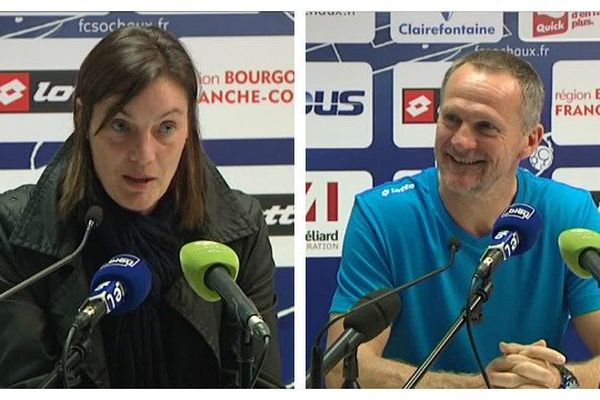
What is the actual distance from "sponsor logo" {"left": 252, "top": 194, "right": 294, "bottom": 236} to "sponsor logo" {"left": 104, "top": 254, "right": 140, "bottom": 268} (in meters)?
0.31

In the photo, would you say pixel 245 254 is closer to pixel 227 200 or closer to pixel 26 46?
pixel 227 200

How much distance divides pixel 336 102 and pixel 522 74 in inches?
16.9

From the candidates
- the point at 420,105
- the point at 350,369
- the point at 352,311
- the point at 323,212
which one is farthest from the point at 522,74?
the point at 350,369

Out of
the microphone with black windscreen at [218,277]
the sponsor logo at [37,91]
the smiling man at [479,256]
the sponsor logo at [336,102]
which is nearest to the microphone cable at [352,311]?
the smiling man at [479,256]

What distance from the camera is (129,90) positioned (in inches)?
86.2

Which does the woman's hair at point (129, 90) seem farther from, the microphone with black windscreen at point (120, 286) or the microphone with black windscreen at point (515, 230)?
the microphone with black windscreen at point (515, 230)

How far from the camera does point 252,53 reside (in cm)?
227

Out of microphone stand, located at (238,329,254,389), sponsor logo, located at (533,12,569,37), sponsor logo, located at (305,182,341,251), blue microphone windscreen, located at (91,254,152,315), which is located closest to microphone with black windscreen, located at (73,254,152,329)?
blue microphone windscreen, located at (91,254,152,315)

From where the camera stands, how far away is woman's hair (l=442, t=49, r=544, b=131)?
224 centimetres

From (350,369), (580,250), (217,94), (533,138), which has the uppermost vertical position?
(217,94)

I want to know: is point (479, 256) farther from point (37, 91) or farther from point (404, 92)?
point (37, 91)

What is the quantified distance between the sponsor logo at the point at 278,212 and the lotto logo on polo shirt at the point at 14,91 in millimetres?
567

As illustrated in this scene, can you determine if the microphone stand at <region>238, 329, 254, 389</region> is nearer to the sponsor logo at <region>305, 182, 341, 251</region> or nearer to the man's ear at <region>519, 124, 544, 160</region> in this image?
the sponsor logo at <region>305, 182, 341, 251</region>

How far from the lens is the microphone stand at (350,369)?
6.34 ft
